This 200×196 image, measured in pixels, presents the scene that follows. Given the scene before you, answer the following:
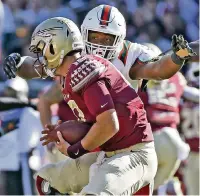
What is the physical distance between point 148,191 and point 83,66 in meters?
0.93

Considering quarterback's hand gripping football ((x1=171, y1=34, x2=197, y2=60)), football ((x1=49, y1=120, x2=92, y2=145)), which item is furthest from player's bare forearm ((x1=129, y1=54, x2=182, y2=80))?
football ((x1=49, y1=120, x2=92, y2=145))

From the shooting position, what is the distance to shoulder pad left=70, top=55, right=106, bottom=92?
489 centimetres

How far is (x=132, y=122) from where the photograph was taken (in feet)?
16.8

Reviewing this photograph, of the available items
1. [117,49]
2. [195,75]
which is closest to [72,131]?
[117,49]

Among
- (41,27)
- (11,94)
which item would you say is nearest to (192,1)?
(11,94)

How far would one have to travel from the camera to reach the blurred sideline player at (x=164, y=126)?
25.5ft

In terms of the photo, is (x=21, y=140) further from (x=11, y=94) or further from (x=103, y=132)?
(x=103, y=132)

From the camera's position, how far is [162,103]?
7859 mm

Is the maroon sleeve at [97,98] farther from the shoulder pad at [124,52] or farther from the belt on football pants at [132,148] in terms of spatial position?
the shoulder pad at [124,52]

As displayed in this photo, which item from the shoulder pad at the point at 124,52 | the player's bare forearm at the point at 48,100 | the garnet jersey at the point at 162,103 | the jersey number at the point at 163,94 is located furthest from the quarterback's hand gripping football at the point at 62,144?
the jersey number at the point at 163,94

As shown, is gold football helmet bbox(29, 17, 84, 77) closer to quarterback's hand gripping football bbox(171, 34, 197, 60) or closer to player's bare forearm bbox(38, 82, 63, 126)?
quarterback's hand gripping football bbox(171, 34, 197, 60)

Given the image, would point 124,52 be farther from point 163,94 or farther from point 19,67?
point 163,94

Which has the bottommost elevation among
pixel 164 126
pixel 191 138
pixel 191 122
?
pixel 191 138

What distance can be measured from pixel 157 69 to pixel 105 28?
0.48 metres
